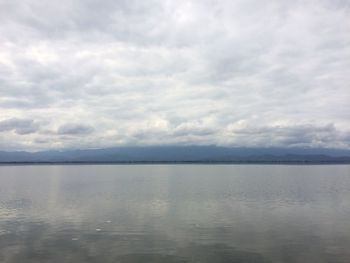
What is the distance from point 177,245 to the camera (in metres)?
42.2

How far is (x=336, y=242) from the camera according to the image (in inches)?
1720

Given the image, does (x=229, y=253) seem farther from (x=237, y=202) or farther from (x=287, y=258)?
(x=237, y=202)

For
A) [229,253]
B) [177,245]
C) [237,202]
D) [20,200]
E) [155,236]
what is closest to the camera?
[229,253]

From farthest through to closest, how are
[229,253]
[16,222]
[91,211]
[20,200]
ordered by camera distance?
[20,200] → [91,211] → [16,222] → [229,253]

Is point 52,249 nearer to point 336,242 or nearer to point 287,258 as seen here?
point 287,258

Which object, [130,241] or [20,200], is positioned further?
[20,200]

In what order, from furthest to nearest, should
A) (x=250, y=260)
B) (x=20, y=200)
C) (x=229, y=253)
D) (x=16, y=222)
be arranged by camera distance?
(x=20, y=200) < (x=16, y=222) < (x=229, y=253) < (x=250, y=260)

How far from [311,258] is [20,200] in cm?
6926

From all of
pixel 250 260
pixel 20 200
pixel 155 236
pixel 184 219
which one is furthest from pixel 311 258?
pixel 20 200

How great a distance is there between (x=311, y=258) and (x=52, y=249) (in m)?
27.0

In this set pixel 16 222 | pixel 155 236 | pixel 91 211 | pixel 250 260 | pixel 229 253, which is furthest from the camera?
pixel 91 211

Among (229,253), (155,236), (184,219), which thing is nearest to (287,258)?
(229,253)

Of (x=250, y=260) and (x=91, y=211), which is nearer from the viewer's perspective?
(x=250, y=260)

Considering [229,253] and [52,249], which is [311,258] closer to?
[229,253]
